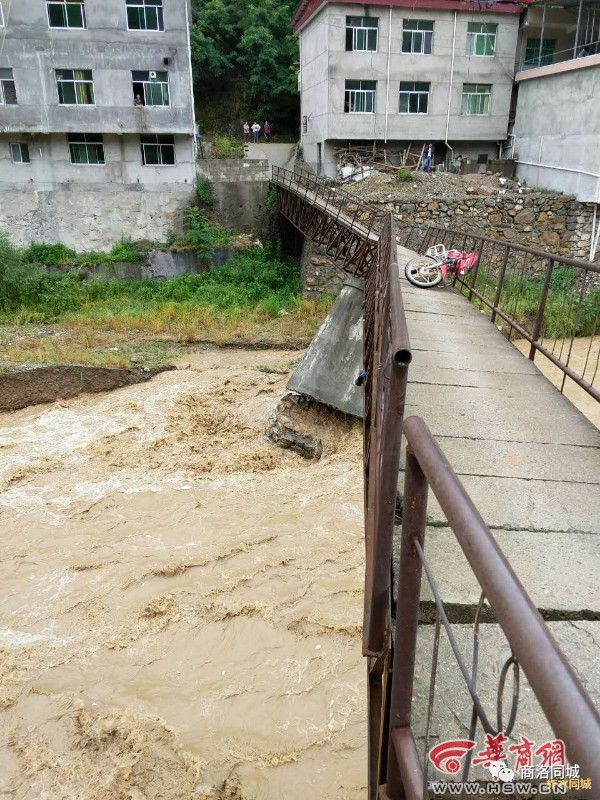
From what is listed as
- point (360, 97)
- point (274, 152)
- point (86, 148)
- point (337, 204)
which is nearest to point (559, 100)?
point (360, 97)

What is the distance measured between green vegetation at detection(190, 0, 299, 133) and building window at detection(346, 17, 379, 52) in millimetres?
10917

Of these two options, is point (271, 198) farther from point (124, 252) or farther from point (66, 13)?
point (66, 13)

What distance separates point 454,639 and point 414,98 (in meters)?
26.9

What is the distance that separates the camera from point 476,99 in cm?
2483

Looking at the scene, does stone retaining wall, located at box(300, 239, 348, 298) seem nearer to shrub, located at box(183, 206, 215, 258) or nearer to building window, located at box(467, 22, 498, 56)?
shrub, located at box(183, 206, 215, 258)

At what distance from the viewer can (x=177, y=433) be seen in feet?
38.7

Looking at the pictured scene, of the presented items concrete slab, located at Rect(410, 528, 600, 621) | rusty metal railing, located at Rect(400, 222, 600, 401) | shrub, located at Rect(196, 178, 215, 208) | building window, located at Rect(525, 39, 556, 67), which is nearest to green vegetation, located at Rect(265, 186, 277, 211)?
shrub, located at Rect(196, 178, 215, 208)

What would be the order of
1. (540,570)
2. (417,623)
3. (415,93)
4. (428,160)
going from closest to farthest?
1. (417,623)
2. (540,570)
3. (415,93)
4. (428,160)

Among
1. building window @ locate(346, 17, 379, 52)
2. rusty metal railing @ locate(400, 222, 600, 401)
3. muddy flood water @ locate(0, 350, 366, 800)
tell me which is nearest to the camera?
muddy flood water @ locate(0, 350, 366, 800)

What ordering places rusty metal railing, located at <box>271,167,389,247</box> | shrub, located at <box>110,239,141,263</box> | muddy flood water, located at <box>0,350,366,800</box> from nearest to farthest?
muddy flood water, located at <box>0,350,366,800</box> < rusty metal railing, located at <box>271,167,389,247</box> < shrub, located at <box>110,239,141,263</box>

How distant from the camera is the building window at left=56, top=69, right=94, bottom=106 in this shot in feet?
70.2

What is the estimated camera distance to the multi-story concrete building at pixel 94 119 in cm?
2089

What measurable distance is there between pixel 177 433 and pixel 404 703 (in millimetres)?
10304

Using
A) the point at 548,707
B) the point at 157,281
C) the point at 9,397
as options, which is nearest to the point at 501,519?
the point at 548,707
